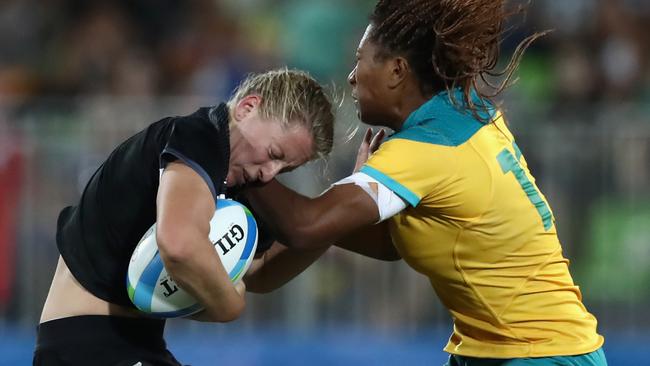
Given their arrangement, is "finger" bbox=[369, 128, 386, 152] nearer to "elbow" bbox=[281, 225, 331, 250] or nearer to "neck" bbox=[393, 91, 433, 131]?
"neck" bbox=[393, 91, 433, 131]

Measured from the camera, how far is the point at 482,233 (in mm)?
3887

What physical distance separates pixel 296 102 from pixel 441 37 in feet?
1.64

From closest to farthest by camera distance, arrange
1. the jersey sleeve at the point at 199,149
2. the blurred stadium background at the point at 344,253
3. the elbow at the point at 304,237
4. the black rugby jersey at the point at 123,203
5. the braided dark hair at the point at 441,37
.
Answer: the jersey sleeve at the point at 199,149
the black rugby jersey at the point at 123,203
the elbow at the point at 304,237
the braided dark hair at the point at 441,37
the blurred stadium background at the point at 344,253

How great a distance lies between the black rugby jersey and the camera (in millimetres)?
3641

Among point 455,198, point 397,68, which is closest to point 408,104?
point 397,68

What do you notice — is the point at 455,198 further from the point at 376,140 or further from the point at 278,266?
the point at 278,266

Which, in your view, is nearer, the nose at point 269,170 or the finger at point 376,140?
the nose at point 269,170

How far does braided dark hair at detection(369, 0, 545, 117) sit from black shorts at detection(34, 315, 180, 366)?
3.81ft

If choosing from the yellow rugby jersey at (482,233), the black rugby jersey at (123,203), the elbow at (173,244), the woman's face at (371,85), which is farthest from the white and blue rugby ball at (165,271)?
the woman's face at (371,85)

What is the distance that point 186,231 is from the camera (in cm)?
337

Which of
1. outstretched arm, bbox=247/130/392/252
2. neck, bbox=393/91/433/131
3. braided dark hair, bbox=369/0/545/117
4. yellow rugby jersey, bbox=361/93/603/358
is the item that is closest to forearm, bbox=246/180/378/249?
outstretched arm, bbox=247/130/392/252

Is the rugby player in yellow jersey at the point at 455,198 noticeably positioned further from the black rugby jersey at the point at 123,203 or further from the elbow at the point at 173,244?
the elbow at the point at 173,244

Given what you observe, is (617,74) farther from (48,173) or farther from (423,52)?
(423,52)

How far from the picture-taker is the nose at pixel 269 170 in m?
3.75
